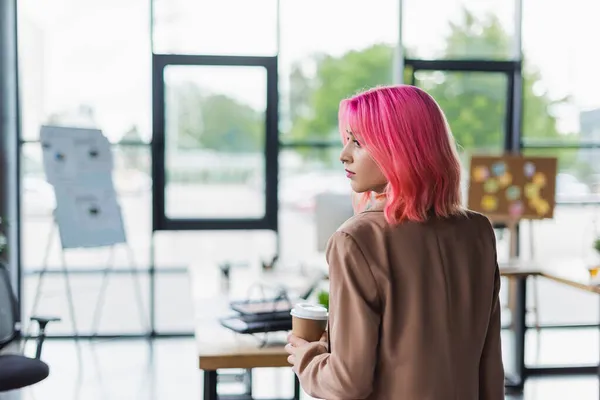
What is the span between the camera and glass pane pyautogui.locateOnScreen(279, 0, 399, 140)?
5.78 meters

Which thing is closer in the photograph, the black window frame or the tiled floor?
the tiled floor

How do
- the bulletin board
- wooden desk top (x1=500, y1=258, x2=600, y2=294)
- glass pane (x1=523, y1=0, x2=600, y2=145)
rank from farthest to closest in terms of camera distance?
glass pane (x1=523, y1=0, x2=600, y2=145), the bulletin board, wooden desk top (x1=500, y1=258, x2=600, y2=294)

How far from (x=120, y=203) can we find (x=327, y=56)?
2.06m

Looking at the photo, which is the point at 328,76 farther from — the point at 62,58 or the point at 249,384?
the point at 249,384

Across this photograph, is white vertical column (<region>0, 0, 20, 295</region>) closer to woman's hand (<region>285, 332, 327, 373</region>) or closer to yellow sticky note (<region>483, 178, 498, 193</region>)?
yellow sticky note (<region>483, 178, 498, 193</region>)

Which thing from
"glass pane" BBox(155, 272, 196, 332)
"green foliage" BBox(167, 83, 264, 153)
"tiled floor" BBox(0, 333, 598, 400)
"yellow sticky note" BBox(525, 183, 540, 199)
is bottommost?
"tiled floor" BBox(0, 333, 598, 400)

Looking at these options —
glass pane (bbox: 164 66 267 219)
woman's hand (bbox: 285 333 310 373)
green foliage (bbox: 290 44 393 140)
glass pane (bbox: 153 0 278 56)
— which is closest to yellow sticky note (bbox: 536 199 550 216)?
green foliage (bbox: 290 44 393 140)

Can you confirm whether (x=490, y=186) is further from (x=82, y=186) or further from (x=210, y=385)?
(x=210, y=385)

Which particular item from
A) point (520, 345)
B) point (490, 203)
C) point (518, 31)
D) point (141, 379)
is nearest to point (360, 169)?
point (520, 345)

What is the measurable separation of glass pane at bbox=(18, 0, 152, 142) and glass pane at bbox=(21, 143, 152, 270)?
203mm

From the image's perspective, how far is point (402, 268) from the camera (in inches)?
55.5

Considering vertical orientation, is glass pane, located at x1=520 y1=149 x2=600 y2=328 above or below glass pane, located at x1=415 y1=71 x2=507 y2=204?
below

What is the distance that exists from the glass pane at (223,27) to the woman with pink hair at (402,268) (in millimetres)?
4379

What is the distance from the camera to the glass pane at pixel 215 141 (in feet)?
18.8
